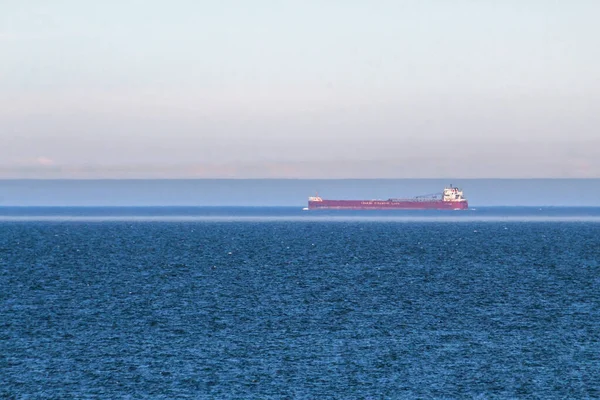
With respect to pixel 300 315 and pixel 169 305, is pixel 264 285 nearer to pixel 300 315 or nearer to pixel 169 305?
pixel 169 305

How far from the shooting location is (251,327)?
4709 cm

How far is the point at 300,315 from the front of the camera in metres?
51.6

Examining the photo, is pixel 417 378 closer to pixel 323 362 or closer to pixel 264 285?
pixel 323 362

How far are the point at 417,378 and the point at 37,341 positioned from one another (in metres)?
18.5

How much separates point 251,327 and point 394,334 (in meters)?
7.56

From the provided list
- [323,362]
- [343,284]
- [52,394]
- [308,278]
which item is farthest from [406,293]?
[52,394]

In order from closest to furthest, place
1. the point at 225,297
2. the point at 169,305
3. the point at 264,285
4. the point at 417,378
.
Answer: the point at 417,378, the point at 169,305, the point at 225,297, the point at 264,285

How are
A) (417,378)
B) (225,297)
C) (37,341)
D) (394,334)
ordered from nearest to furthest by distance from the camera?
(417,378) → (37,341) → (394,334) → (225,297)

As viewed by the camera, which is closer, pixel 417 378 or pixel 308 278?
pixel 417 378

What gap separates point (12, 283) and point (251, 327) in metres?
30.8

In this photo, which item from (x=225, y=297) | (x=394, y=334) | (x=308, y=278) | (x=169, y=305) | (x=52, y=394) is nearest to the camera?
(x=52, y=394)

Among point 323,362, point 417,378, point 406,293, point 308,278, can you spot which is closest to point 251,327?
point 323,362

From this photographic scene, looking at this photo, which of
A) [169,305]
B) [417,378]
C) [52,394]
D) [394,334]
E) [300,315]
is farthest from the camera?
[169,305]

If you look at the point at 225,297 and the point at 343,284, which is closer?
the point at 225,297
